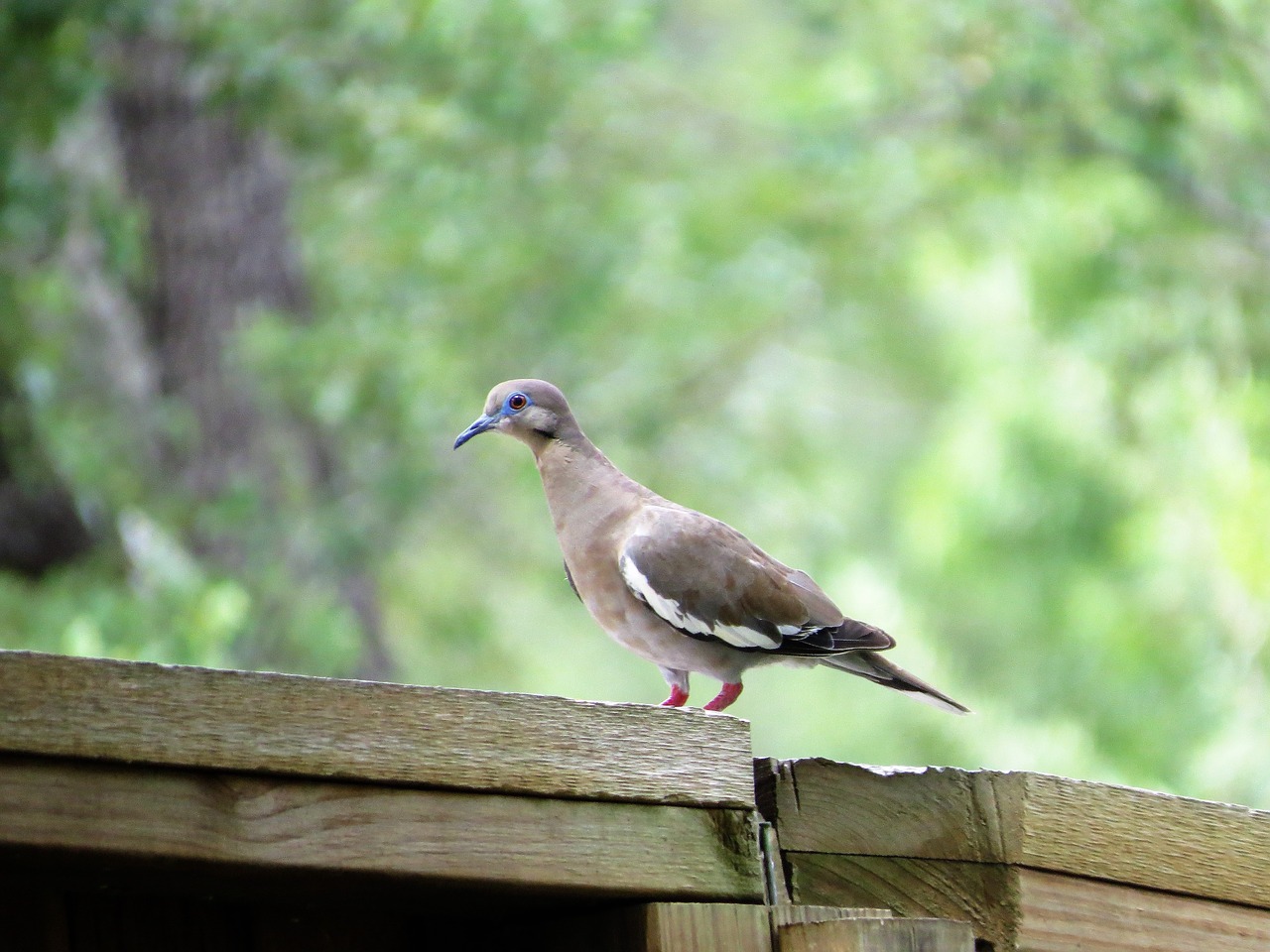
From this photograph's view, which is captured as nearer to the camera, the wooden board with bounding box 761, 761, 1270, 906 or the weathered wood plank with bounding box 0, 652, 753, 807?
the weathered wood plank with bounding box 0, 652, 753, 807

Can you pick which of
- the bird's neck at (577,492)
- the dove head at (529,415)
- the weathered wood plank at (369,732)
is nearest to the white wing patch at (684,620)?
the bird's neck at (577,492)

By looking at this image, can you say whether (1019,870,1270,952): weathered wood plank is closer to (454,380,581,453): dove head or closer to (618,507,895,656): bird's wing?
(618,507,895,656): bird's wing

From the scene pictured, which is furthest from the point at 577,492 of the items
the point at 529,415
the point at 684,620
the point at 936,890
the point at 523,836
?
the point at 523,836

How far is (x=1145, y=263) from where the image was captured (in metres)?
8.97

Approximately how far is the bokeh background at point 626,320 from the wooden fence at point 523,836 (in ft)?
12.6

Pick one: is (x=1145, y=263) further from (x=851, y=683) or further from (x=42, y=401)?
(x=42, y=401)

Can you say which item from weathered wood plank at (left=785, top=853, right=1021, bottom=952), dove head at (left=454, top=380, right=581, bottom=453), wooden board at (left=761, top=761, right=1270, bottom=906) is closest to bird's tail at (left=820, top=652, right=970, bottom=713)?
dove head at (left=454, top=380, right=581, bottom=453)

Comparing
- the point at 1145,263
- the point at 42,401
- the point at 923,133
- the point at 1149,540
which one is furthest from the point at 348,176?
the point at 1149,540

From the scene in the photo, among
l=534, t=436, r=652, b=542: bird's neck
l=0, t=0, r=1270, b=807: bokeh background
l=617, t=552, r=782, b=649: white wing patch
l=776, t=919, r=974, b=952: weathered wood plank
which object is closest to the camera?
l=776, t=919, r=974, b=952: weathered wood plank

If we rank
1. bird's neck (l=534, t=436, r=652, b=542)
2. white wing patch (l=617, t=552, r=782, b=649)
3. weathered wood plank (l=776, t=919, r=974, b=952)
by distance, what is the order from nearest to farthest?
weathered wood plank (l=776, t=919, r=974, b=952)
white wing patch (l=617, t=552, r=782, b=649)
bird's neck (l=534, t=436, r=652, b=542)

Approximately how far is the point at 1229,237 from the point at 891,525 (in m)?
7.02

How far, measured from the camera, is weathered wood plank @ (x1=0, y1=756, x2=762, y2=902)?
1475mm

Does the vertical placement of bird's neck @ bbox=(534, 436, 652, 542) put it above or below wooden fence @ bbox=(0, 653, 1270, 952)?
above

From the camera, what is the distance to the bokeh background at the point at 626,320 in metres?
7.25
